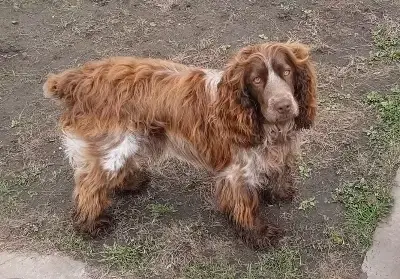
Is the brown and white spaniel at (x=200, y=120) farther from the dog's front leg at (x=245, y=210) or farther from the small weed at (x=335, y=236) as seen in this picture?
the small weed at (x=335, y=236)

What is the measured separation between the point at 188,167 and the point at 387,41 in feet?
8.02

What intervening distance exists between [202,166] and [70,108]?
3.20 ft

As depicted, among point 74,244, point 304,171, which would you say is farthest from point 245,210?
point 74,244

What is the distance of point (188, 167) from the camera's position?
507 cm

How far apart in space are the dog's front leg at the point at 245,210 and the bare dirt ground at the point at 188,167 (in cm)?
10

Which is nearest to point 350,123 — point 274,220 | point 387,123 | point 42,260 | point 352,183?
point 387,123

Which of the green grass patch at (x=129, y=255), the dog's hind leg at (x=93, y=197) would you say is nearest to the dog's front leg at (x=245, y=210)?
the green grass patch at (x=129, y=255)

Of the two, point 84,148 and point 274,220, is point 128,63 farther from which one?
point 274,220

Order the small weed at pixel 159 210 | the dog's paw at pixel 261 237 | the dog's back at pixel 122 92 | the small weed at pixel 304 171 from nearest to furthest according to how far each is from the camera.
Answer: the dog's back at pixel 122 92 < the dog's paw at pixel 261 237 < the small weed at pixel 159 210 < the small weed at pixel 304 171

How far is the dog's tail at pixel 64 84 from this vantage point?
13.6 ft

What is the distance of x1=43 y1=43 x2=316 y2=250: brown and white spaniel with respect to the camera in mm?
3744

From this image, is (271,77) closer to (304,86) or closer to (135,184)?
(304,86)

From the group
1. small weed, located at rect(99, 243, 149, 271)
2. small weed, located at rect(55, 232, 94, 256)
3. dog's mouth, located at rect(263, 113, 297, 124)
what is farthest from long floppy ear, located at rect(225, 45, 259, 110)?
small weed, located at rect(55, 232, 94, 256)

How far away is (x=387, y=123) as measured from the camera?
5.23 m
